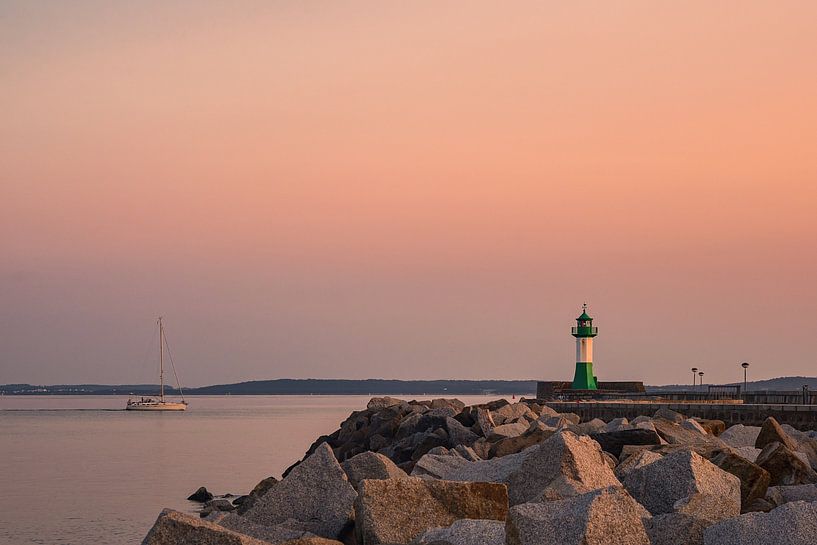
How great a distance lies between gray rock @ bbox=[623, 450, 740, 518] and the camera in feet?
27.2

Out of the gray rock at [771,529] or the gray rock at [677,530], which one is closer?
the gray rock at [771,529]

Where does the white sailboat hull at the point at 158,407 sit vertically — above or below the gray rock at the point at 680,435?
below

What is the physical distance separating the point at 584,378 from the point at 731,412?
1985cm

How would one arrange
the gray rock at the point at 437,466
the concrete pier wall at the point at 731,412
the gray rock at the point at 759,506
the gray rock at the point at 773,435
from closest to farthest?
the gray rock at the point at 759,506
the gray rock at the point at 437,466
the gray rock at the point at 773,435
the concrete pier wall at the point at 731,412

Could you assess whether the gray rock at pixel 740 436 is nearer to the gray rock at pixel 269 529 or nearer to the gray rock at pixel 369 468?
the gray rock at pixel 369 468

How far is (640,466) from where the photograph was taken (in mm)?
9023

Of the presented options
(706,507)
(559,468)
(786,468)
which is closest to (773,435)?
(786,468)

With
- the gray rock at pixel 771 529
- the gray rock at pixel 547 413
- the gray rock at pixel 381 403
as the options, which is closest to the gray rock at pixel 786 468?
the gray rock at pixel 771 529

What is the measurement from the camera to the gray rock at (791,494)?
878cm

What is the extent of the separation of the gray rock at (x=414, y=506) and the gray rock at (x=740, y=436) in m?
7.55

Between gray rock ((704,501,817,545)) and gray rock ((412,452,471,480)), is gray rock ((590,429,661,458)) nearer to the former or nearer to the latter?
gray rock ((412,452,471,480))

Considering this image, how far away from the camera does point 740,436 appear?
14.9 m

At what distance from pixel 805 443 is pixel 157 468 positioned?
1085 inches

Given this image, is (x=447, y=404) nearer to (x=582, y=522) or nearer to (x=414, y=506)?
(x=414, y=506)
